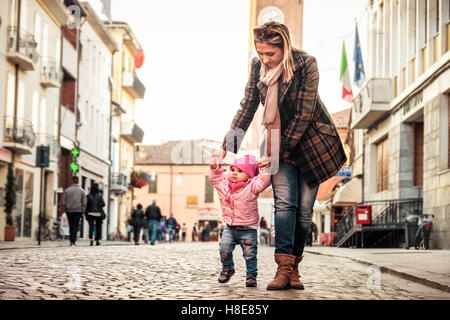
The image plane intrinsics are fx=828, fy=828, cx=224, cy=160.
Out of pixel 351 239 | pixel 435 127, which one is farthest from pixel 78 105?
pixel 435 127

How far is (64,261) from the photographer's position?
1045cm

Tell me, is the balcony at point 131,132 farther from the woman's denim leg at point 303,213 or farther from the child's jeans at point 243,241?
the woman's denim leg at point 303,213

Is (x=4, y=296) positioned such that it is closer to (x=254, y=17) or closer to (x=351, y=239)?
(x=351, y=239)

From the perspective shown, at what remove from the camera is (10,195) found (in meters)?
27.0

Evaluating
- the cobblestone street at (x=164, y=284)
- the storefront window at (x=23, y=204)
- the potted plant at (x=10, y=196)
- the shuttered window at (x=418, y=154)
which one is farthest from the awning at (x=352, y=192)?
the cobblestone street at (x=164, y=284)

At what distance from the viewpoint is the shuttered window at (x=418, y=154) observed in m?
26.7

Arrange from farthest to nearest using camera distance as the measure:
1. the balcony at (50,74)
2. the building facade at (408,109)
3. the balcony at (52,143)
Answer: the balcony at (52,143)
the balcony at (50,74)
the building facade at (408,109)

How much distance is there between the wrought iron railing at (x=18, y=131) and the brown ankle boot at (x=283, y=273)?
22856 mm

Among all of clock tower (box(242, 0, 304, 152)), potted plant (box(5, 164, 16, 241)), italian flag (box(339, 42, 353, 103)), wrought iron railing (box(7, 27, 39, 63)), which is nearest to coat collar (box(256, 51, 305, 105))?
potted plant (box(5, 164, 16, 241))

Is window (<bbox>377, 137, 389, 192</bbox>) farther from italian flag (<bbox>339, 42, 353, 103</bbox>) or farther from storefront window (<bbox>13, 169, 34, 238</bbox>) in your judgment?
storefront window (<bbox>13, 169, 34, 238</bbox>)

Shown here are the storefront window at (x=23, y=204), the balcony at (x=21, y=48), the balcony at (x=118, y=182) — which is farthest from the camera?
the balcony at (x=118, y=182)

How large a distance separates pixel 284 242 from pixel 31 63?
79.1 ft

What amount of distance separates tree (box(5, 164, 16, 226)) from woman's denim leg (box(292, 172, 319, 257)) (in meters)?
21.2

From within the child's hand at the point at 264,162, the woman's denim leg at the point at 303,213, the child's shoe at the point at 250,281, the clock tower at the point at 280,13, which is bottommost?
the child's shoe at the point at 250,281
